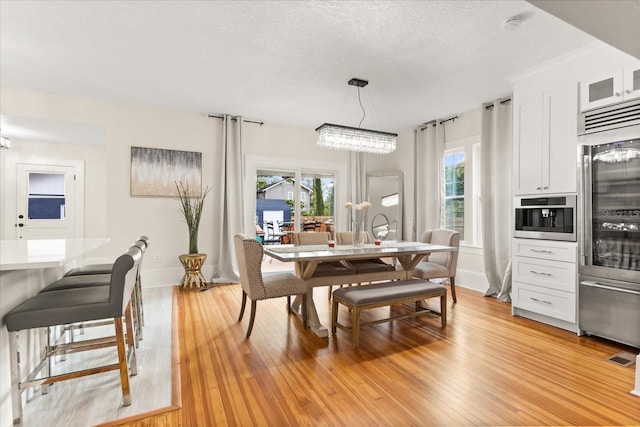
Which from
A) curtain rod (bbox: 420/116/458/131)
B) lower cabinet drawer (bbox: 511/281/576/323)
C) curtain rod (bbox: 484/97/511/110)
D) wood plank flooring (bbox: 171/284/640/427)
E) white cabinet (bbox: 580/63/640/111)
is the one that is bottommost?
wood plank flooring (bbox: 171/284/640/427)

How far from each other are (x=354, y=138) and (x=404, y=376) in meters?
2.47

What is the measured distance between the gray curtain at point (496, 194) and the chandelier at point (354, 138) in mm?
1528

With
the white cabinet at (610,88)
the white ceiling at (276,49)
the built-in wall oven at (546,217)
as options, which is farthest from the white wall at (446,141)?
the white cabinet at (610,88)

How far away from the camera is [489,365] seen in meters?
2.34

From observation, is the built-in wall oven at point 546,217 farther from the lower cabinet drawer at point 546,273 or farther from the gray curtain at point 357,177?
the gray curtain at point 357,177

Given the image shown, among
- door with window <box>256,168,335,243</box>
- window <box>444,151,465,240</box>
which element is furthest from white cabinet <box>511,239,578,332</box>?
door with window <box>256,168,335,243</box>

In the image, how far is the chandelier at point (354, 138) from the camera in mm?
3521

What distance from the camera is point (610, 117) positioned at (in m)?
2.68

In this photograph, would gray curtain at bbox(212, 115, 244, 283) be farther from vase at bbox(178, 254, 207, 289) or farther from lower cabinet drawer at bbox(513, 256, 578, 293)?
lower cabinet drawer at bbox(513, 256, 578, 293)

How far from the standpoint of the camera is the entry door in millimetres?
5891

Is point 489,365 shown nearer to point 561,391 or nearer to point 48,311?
point 561,391

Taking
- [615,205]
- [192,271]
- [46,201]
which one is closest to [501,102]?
[615,205]

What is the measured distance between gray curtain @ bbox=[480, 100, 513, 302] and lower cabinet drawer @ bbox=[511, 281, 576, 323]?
660mm

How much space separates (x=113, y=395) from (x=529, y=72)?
4.54 meters
